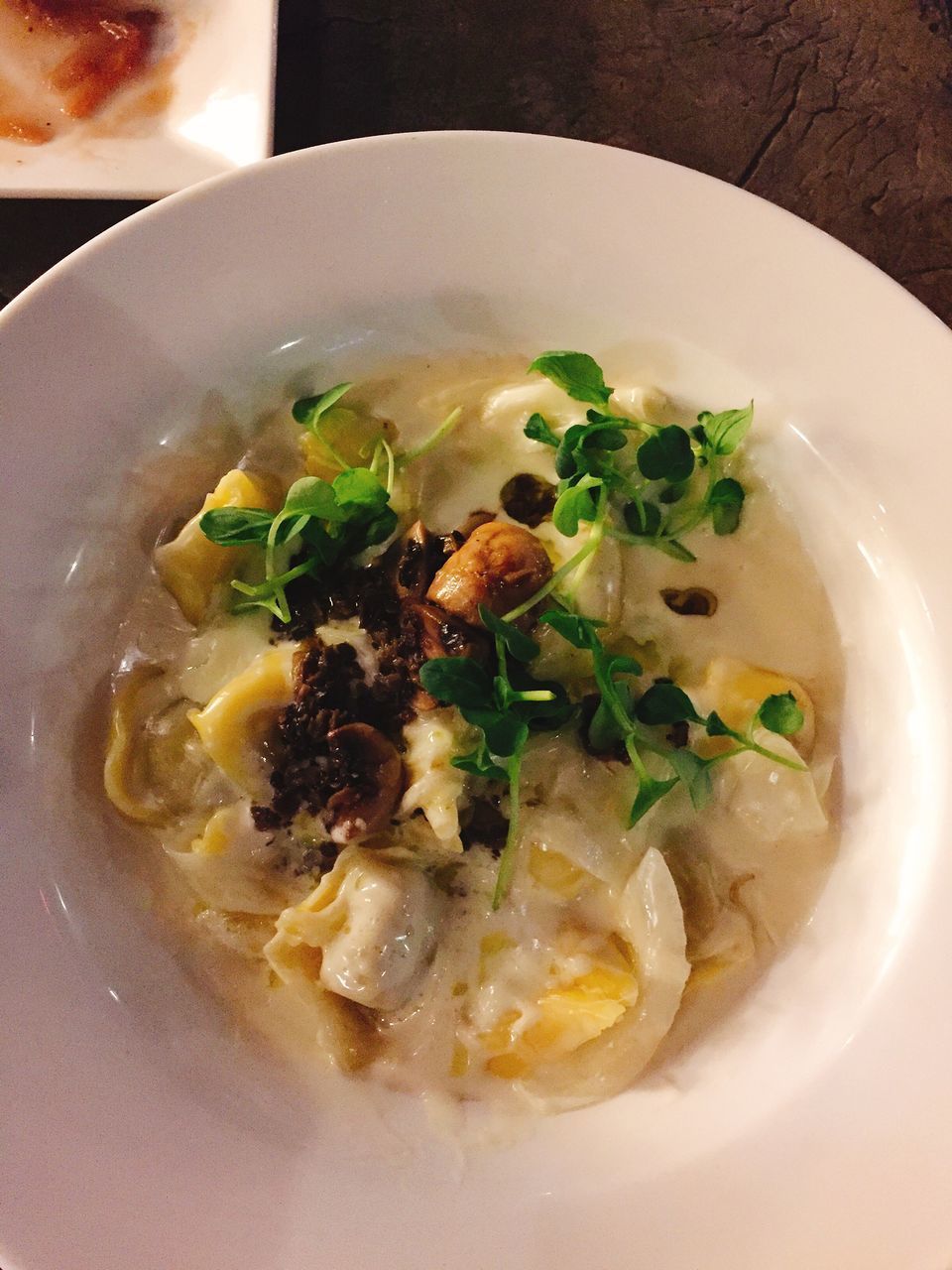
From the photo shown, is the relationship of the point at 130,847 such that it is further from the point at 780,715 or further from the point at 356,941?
the point at 780,715

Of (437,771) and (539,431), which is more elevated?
(539,431)

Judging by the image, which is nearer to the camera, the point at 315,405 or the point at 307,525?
the point at 307,525

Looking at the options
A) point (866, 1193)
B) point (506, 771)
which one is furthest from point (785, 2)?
point (866, 1193)

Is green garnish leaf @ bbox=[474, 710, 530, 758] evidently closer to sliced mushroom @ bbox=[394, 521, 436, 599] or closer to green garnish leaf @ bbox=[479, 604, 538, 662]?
green garnish leaf @ bbox=[479, 604, 538, 662]

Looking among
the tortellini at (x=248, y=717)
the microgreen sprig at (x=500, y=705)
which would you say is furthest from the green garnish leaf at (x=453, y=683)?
the tortellini at (x=248, y=717)

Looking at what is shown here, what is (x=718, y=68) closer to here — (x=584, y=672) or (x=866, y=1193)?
(x=584, y=672)

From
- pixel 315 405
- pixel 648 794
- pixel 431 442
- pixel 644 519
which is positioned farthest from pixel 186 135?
pixel 648 794

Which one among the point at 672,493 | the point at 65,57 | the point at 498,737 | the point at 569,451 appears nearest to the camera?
the point at 498,737

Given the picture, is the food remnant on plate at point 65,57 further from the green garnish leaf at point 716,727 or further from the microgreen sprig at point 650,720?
the green garnish leaf at point 716,727
